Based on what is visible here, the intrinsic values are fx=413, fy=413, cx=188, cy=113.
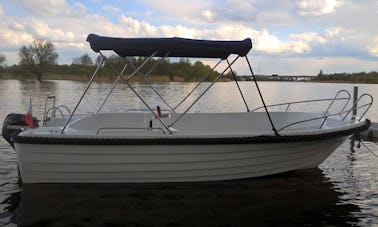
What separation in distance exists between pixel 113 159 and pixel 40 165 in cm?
117

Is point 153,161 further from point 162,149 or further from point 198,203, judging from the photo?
point 198,203

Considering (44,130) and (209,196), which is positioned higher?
(44,130)

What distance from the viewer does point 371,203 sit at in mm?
6859

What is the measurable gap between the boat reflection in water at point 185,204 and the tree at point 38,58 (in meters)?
61.4

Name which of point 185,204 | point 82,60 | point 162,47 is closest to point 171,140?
point 185,204

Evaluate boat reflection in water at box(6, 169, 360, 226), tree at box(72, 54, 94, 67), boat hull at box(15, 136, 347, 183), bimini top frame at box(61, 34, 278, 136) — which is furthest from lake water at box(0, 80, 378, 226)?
tree at box(72, 54, 94, 67)

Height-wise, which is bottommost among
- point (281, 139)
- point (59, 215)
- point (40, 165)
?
point (59, 215)

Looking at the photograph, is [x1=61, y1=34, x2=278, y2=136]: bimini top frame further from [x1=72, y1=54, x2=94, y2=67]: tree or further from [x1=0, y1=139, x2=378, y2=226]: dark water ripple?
[x1=72, y1=54, x2=94, y2=67]: tree

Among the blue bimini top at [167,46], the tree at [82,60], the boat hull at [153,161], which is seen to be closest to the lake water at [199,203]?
the boat hull at [153,161]

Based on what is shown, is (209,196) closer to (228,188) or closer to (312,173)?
(228,188)

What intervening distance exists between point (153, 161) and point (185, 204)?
90 cm

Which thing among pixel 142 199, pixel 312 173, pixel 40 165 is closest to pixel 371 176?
pixel 312 173

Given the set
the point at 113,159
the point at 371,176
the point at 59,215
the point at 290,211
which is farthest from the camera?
the point at 371,176

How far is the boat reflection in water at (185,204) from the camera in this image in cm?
595
